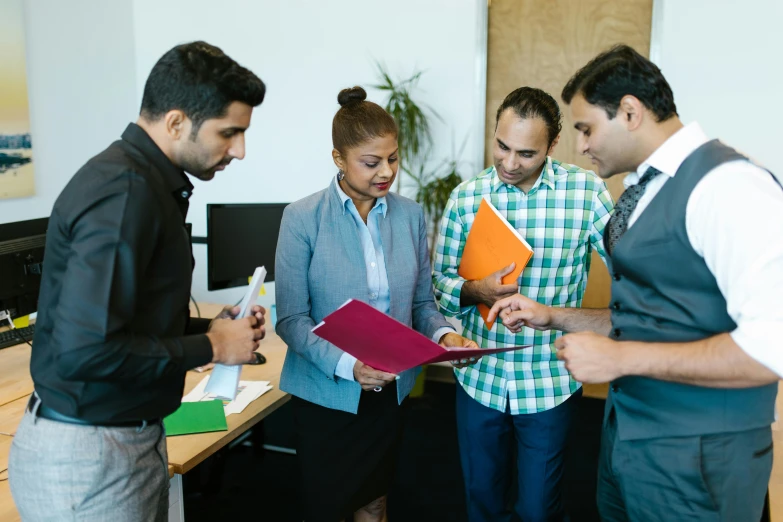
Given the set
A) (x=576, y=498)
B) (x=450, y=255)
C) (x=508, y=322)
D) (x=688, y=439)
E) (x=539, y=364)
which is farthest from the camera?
(x=576, y=498)

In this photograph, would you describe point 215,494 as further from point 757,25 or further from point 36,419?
point 757,25

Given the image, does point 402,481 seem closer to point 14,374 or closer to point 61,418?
point 14,374

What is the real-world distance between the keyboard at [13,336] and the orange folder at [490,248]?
1.76m

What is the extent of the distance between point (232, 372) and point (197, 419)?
443 millimetres

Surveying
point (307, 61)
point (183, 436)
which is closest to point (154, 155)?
point (183, 436)

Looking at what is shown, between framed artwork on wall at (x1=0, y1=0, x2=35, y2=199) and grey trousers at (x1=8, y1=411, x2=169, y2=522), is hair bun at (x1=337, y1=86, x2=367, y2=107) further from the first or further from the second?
framed artwork on wall at (x1=0, y1=0, x2=35, y2=199)

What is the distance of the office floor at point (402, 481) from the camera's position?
2.75m

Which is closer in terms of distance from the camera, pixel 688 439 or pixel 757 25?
pixel 688 439

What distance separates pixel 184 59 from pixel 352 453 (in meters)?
1.15

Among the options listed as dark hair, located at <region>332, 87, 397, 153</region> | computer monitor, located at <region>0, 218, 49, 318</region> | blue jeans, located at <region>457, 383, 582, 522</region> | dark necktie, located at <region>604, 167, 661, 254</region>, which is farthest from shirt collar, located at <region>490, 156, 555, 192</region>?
computer monitor, located at <region>0, 218, 49, 318</region>

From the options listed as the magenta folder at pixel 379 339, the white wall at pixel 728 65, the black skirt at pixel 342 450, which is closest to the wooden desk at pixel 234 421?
the black skirt at pixel 342 450

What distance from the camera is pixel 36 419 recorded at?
3.97ft

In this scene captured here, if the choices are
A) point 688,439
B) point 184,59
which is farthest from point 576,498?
point 184,59

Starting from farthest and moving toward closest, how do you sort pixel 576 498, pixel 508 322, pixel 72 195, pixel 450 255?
pixel 576 498 < pixel 450 255 < pixel 508 322 < pixel 72 195
